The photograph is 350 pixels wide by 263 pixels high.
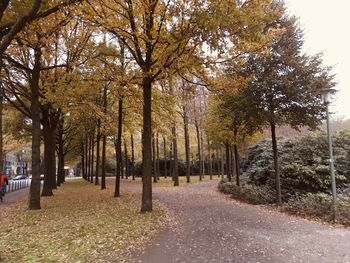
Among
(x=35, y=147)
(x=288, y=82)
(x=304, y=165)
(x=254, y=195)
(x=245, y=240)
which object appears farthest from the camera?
(x=304, y=165)

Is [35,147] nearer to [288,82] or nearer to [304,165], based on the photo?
[288,82]

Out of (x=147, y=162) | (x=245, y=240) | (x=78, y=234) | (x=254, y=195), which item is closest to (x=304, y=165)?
(x=254, y=195)

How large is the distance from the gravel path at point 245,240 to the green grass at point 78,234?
0.63 metres

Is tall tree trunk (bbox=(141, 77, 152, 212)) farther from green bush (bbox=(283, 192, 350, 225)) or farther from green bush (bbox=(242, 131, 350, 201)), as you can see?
green bush (bbox=(242, 131, 350, 201))

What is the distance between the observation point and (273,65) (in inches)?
539

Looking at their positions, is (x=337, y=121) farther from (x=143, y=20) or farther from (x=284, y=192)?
(x=143, y=20)

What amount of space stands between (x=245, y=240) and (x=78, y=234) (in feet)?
13.9

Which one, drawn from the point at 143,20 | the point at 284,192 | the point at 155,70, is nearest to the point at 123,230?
the point at 155,70

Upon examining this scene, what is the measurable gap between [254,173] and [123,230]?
11910mm

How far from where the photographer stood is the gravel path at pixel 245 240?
21.5 feet

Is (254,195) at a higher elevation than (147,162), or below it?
below

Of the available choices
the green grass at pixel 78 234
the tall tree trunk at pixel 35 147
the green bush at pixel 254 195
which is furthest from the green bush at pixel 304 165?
the tall tree trunk at pixel 35 147

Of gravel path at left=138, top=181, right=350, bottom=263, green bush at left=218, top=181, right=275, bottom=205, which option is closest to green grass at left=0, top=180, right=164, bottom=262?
gravel path at left=138, top=181, right=350, bottom=263

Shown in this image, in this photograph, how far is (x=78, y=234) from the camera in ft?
27.9
